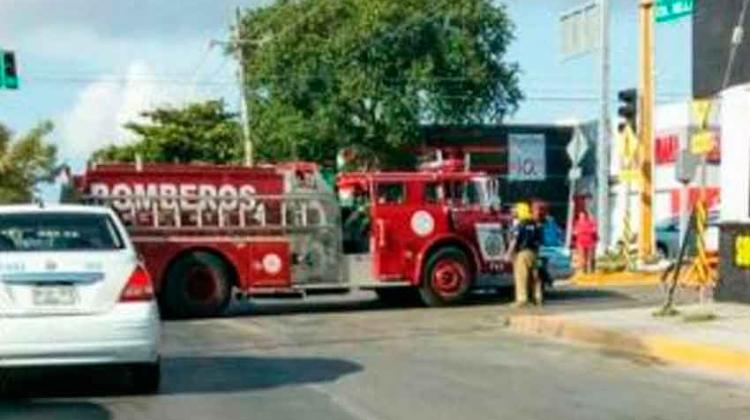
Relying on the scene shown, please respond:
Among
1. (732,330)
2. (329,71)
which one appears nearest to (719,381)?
(732,330)

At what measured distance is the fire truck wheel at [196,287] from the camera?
24.2 m

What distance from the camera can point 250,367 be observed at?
15.9m

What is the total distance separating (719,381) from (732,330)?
11.5 feet

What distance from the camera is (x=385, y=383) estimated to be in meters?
14.2

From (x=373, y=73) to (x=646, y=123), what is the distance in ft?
73.2

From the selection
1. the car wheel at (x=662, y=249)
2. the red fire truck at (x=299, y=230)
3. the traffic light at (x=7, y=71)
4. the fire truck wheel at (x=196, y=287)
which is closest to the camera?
the red fire truck at (x=299, y=230)

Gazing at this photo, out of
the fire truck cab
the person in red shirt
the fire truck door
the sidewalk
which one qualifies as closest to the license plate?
the sidewalk

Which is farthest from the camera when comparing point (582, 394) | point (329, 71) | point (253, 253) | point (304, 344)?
point (329, 71)

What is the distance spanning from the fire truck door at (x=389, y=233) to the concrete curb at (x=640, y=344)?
14.3 ft

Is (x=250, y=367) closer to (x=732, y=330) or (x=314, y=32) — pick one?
(x=732, y=330)

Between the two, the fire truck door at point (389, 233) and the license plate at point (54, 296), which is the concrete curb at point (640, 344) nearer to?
the fire truck door at point (389, 233)

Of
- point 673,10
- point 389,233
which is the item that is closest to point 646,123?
point 673,10

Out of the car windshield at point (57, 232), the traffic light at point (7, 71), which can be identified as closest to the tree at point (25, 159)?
the traffic light at point (7, 71)

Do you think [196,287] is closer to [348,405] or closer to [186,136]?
[348,405]
